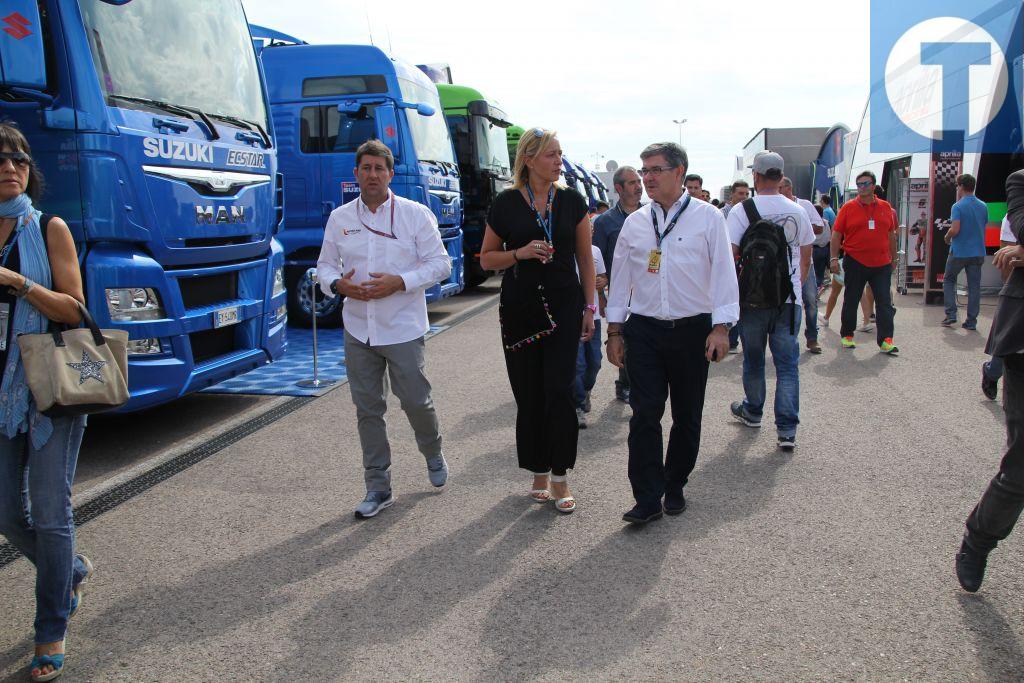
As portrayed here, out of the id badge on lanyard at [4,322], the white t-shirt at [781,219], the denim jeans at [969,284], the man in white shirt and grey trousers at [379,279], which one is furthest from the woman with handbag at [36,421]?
the denim jeans at [969,284]

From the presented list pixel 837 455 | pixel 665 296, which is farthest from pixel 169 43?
pixel 837 455

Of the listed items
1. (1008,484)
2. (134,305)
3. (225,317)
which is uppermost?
(134,305)

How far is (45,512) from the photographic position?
293cm

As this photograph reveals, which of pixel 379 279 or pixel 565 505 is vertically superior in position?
pixel 379 279

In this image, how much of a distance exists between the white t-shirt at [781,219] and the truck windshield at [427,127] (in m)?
6.04

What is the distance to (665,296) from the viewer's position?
13.5 feet

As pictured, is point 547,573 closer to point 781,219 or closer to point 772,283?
point 772,283

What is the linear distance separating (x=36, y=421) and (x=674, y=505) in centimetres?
286

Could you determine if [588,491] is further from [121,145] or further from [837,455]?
[121,145]

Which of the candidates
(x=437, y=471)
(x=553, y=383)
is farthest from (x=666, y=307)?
(x=437, y=471)

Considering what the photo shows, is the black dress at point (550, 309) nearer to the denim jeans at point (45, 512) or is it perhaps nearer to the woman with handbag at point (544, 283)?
the woman with handbag at point (544, 283)

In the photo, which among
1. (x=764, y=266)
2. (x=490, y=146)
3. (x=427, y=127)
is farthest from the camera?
(x=490, y=146)

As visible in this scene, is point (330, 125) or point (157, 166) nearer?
point (157, 166)

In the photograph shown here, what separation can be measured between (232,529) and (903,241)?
14.2 metres
